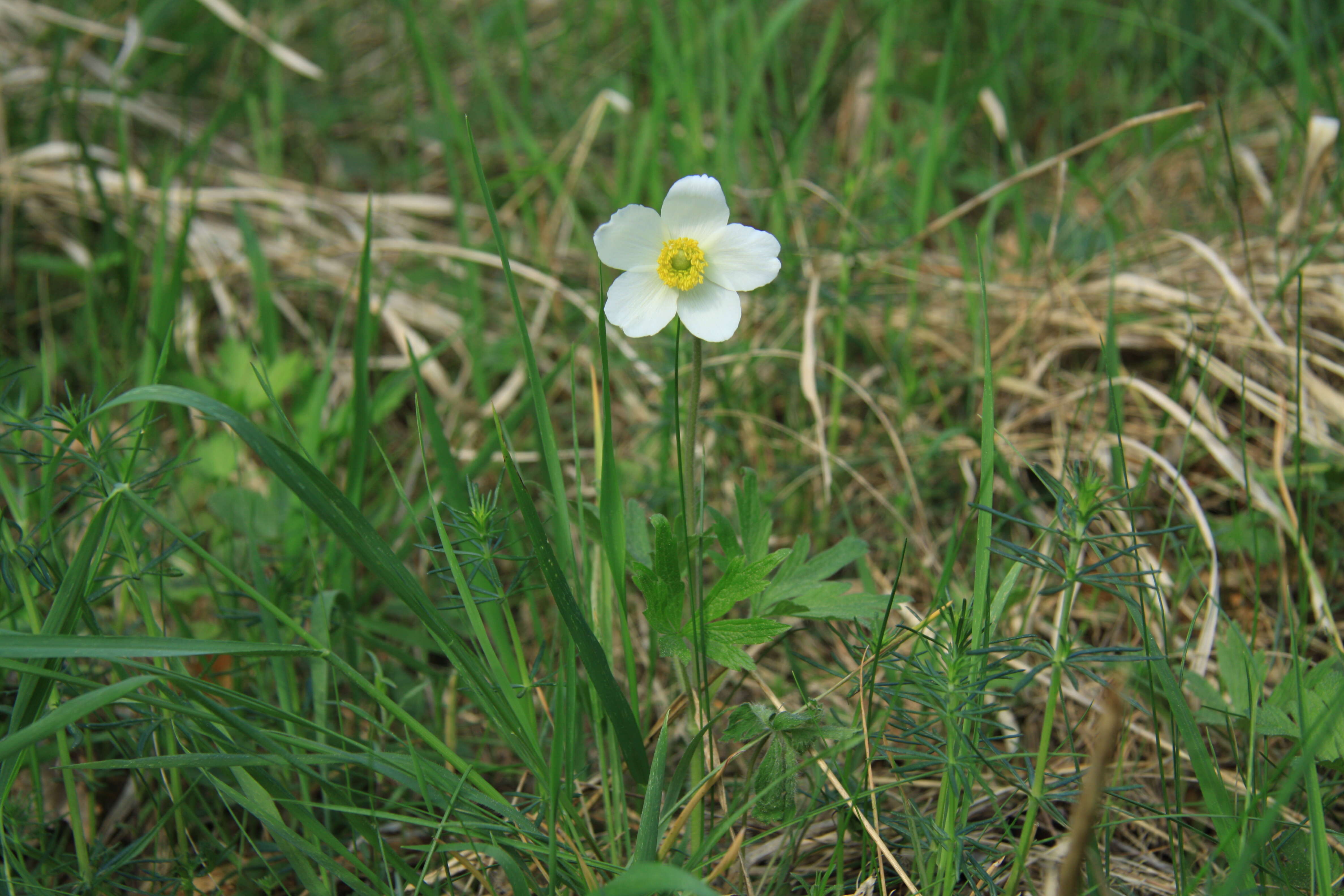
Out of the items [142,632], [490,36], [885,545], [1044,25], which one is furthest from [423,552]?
[1044,25]

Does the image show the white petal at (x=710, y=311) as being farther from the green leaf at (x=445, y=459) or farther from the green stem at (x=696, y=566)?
the green leaf at (x=445, y=459)

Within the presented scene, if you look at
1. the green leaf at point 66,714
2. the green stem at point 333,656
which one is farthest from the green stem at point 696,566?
the green leaf at point 66,714

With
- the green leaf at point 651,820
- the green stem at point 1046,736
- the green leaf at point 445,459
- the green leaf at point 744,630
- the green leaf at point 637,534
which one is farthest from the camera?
the green leaf at point 445,459

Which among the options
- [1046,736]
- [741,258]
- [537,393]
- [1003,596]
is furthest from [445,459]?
[1046,736]

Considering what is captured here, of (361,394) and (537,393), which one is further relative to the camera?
(361,394)

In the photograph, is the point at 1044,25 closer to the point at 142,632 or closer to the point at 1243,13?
the point at 1243,13

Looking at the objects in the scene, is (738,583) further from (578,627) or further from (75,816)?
(75,816)
